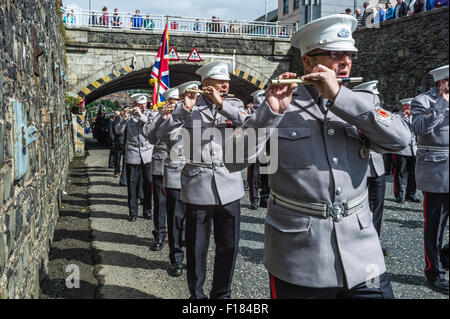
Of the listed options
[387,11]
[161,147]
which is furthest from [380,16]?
[161,147]

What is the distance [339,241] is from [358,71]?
0.66 meters

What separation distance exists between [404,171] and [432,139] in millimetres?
420

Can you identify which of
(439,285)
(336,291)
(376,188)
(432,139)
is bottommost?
(336,291)

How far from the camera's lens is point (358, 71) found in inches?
61.6

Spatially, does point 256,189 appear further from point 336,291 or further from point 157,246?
point 336,291

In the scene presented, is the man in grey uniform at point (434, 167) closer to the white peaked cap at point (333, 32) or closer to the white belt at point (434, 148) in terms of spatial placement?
the white belt at point (434, 148)

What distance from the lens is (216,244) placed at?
3.35m

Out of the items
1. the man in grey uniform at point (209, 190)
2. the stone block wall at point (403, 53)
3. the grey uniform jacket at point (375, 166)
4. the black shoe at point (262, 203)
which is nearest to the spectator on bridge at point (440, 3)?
the stone block wall at point (403, 53)

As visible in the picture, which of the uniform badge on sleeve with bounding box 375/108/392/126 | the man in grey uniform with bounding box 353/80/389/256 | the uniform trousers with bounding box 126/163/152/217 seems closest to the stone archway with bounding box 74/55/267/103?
the uniform trousers with bounding box 126/163/152/217

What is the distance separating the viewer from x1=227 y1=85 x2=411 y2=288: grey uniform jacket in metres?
1.77

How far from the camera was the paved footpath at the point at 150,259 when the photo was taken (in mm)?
1324

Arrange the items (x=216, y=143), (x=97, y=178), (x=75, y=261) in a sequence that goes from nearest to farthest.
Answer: (x=216, y=143), (x=75, y=261), (x=97, y=178)
